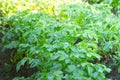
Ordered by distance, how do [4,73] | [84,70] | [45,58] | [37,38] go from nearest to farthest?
[84,70] → [45,58] → [37,38] → [4,73]

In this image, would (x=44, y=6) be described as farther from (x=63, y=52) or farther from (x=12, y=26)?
(x=63, y=52)

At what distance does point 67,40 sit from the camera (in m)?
2.99

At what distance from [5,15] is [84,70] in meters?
2.82

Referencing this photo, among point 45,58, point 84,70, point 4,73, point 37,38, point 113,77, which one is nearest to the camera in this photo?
point 84,70

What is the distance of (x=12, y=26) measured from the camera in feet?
14.1

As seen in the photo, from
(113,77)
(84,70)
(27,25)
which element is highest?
(27,25)

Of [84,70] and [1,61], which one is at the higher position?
[84,70]

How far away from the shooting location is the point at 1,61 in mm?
4465

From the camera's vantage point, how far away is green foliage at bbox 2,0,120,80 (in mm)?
2535

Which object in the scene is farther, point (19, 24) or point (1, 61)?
point (1, 61)

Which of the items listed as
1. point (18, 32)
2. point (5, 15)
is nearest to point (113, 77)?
point (18, 32)

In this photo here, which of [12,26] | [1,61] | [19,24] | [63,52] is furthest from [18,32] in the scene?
[63,52]

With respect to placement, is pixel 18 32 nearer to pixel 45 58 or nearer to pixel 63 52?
pixel 45 58

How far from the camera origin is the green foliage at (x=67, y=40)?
2535mm
